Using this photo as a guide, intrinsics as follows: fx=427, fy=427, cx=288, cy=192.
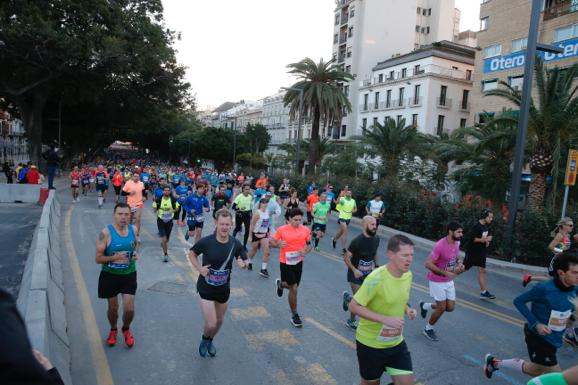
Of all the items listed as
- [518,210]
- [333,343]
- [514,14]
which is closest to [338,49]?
[514,14]

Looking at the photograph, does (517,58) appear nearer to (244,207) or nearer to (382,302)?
(244,207)

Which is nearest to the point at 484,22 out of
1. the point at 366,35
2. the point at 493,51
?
the point at 493,51

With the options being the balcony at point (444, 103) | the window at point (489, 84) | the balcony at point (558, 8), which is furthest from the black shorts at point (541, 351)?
the balcony at point (444, 103)

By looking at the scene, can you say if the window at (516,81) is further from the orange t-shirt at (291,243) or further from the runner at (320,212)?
the orange t-shirt at (291,243)

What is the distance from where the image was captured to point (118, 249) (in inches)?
205

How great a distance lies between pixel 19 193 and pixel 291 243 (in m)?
18.4

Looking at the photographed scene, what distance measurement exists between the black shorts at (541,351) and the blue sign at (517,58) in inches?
998

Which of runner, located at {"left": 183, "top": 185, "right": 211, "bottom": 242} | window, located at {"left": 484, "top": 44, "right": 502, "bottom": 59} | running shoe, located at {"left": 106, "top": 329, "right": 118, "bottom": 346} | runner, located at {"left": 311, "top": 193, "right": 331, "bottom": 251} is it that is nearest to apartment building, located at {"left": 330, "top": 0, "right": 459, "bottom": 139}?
window, located at {"left": 484, "top": 44, "right": 502, "bottom": 59}

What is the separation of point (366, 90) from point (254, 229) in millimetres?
43877

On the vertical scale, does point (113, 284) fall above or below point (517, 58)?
below

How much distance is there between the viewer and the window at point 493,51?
1264 inches

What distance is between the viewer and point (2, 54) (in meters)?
24.4

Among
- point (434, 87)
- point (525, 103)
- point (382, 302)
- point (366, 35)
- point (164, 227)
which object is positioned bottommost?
point (164, 227)

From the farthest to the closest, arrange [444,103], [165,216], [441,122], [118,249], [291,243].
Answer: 1. [441,122]
2. [444,103]
3. [165,216]
4. [291,243]
5. [118,249]
